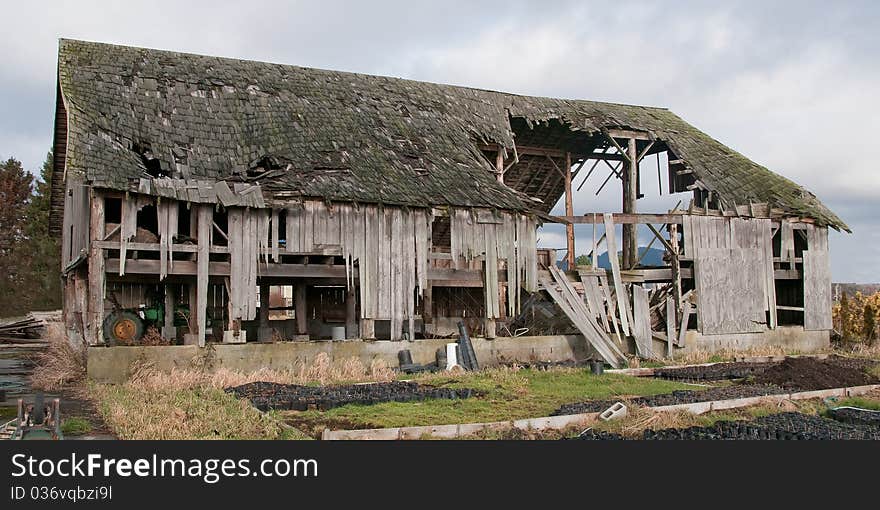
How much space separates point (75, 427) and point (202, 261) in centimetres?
769

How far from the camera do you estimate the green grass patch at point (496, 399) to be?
1234cm

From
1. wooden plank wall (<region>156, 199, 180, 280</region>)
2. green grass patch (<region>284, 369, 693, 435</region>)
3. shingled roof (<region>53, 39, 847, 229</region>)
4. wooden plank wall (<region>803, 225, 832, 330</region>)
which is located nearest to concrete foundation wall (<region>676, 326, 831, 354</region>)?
wooden plank wall (<region>803, 225, 832, 330</region>)

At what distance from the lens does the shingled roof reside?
1992 centimetres

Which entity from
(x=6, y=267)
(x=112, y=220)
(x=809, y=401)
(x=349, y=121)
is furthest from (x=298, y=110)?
(x=6, y=267)

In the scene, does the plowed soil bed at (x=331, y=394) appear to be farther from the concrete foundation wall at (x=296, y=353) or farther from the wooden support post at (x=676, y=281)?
the wooden support post at (x=676, y=281)

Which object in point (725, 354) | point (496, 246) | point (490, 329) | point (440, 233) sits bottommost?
point (725, 354)

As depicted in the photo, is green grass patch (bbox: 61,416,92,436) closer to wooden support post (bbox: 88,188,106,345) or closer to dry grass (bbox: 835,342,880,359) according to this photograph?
wooden support post (bbox: 88,188,106,345)

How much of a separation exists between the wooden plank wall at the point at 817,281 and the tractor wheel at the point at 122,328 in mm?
20304

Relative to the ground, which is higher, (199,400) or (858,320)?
(858,320)

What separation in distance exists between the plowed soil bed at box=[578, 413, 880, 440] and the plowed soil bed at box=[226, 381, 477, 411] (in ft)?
15.2

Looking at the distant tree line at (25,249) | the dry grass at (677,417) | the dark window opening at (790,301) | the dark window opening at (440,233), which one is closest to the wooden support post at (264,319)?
the dark window opening at (440,233)

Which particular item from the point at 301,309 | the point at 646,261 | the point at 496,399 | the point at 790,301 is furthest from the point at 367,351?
the point at 646,261

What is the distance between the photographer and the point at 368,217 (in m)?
20.3

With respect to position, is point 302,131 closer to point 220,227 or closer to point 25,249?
point 220,227
